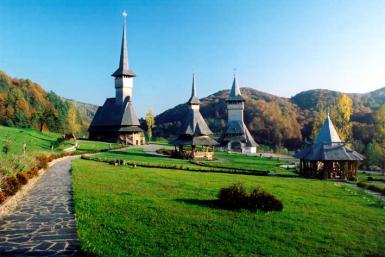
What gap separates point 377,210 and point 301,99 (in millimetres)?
116239

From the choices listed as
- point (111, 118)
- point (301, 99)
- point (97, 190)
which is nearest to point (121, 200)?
point (97, 190)

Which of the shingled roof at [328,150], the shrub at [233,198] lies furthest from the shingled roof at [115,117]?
the shrub at [233,198]

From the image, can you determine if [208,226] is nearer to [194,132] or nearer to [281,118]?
[194,132]

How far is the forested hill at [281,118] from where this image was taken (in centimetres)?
8019

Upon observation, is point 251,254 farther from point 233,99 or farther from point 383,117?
point 233,99

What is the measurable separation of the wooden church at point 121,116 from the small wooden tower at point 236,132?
13.8 m

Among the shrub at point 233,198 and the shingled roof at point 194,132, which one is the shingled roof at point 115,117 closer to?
the shingled roof at point 194,132

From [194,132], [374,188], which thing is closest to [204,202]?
[374,188]

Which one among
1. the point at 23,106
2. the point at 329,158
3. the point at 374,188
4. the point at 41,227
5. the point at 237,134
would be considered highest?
the point at 23,106

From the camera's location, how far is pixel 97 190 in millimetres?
14938

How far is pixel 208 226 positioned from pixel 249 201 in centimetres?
319

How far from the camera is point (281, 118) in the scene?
87625mm

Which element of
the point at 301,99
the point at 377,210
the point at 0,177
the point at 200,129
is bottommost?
the point at 377,210

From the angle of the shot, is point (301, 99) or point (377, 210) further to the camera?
point (301, 99)
